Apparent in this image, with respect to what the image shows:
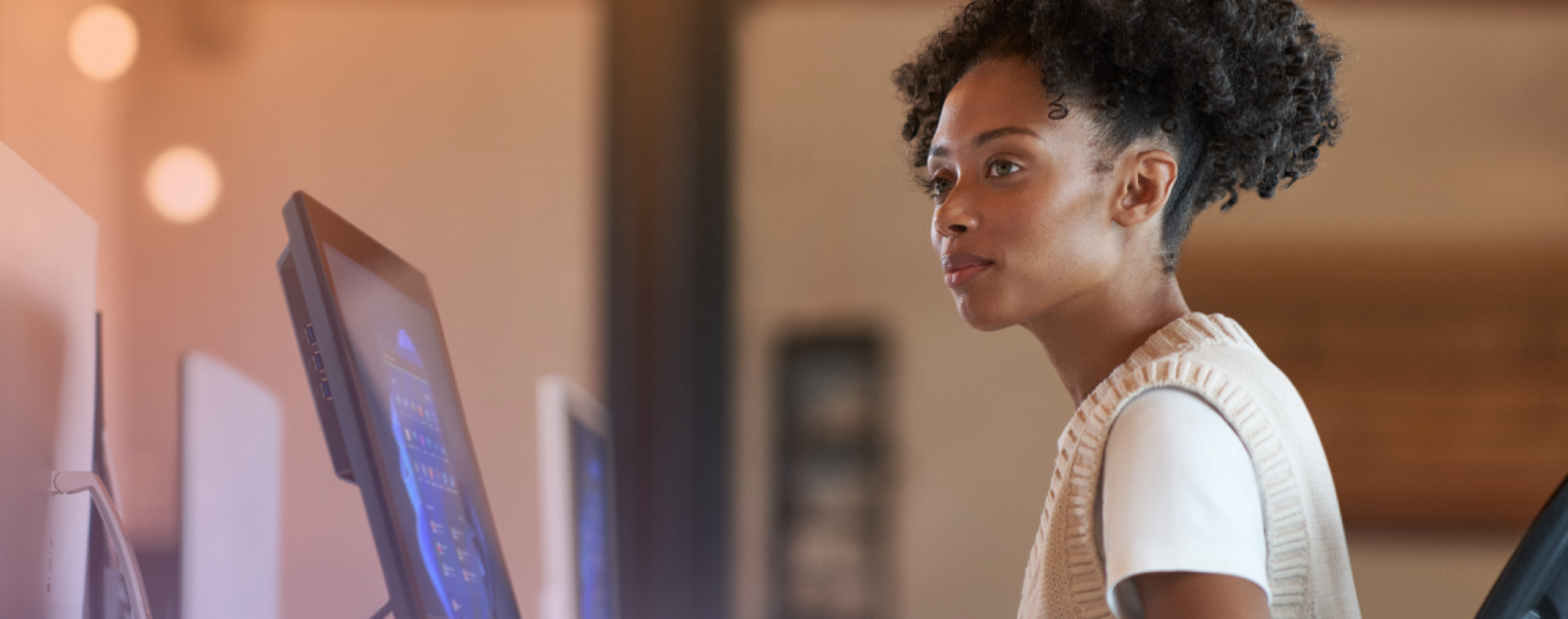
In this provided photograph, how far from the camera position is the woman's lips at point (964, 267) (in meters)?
0.77

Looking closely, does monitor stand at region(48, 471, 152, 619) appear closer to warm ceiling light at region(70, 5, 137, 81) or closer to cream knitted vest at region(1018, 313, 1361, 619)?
cream knitted vest at region(1018, 313, 1361, 619)

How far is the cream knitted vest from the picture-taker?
0.63m

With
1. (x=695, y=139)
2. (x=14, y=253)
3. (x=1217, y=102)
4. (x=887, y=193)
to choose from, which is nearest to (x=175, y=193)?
(x=695, y=139)

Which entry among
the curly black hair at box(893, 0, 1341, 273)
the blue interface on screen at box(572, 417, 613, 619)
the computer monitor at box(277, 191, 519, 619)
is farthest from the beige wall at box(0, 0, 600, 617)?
the curly black hair at box(893, 0, 1341, 273)

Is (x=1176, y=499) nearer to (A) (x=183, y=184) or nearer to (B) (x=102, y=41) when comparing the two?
(A) (x=183, y=184)

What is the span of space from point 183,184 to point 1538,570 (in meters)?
2.58

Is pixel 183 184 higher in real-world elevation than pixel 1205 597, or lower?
higher

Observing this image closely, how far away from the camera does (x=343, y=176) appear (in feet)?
8.46

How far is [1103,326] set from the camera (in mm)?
769

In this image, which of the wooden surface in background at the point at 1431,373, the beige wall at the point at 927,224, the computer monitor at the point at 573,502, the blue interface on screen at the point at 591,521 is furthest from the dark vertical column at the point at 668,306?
the wooden surface in background at the point at 1431,373

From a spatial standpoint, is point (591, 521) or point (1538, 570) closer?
point (1538, 570)

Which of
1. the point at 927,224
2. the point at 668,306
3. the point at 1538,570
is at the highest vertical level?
the point at 927,224

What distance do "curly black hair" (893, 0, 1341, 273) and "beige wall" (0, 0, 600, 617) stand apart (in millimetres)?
1915

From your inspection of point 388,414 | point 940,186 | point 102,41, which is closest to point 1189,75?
point 940,186
